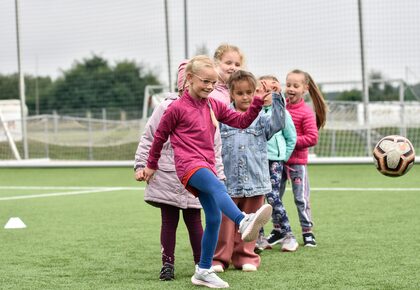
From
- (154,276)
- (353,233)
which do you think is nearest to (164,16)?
(353,233)

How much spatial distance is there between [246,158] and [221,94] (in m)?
0.44

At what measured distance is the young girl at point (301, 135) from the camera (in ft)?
19.7

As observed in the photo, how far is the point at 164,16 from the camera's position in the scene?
15.9 meters

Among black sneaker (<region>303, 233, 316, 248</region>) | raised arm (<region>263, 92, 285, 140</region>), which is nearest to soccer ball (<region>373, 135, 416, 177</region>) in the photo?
black sneaker (<region>303, 233, 316, 248</region>)

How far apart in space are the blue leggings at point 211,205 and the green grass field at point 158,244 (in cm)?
23

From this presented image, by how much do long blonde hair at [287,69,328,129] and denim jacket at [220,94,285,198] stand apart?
950 millimetres

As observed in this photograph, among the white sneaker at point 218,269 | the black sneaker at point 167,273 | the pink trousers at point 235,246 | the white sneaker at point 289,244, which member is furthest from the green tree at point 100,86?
the black sneaker at point 167,273

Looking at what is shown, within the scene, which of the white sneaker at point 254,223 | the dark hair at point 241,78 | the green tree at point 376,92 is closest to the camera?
the white sneaker at point 254,223

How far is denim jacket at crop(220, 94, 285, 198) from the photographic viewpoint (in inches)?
205

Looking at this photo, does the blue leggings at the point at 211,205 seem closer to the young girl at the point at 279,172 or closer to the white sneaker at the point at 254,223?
the white sneaker at the point at 254,223

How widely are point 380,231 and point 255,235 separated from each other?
249cm

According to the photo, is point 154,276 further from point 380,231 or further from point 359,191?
point 359,191

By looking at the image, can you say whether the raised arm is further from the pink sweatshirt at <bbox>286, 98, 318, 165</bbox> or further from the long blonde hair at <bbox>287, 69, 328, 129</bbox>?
the long blonde hair at <bbox>287, 69, 328, 129</bbox>

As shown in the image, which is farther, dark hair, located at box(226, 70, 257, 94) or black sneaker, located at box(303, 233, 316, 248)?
black sneaker, located at box(303, 233, 316, 248)
